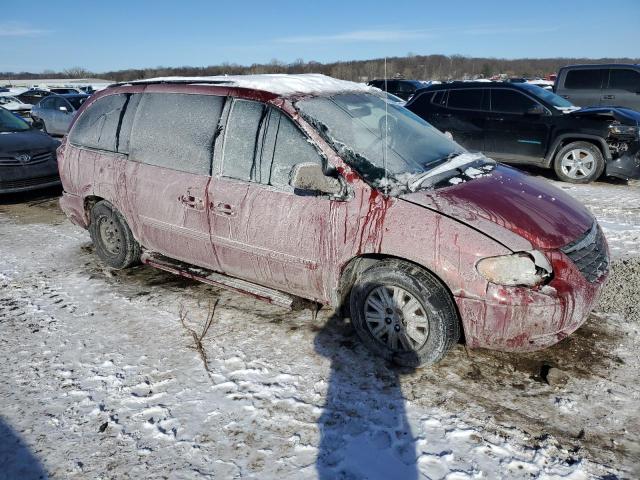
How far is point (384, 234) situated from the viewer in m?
2.99

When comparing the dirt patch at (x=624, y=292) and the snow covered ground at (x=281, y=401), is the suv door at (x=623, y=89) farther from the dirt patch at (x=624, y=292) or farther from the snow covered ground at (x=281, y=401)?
the snow covered ground at (x=281, y=401)

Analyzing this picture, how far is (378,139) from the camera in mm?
3461

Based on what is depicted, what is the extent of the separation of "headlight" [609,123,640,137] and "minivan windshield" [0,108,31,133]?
986 cm

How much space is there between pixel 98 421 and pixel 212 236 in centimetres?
153

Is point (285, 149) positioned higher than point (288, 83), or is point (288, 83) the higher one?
point (288, 83)

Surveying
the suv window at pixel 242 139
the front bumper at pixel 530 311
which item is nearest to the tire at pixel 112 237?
the suv window at pixel 242 139

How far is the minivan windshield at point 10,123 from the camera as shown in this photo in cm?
808

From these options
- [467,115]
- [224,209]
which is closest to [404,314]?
[224,209]

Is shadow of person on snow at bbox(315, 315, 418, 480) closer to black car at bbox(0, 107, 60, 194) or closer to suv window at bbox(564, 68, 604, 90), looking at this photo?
black car at bbox(0, 107, 60, 194)

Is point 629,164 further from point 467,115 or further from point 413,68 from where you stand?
point 413,68

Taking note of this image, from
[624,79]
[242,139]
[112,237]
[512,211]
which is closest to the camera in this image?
[512,211]

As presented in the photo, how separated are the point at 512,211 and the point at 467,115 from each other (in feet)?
21.7

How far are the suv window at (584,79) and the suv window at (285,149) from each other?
34.7ft

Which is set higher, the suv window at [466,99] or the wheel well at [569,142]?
the suv window at [466,99]
